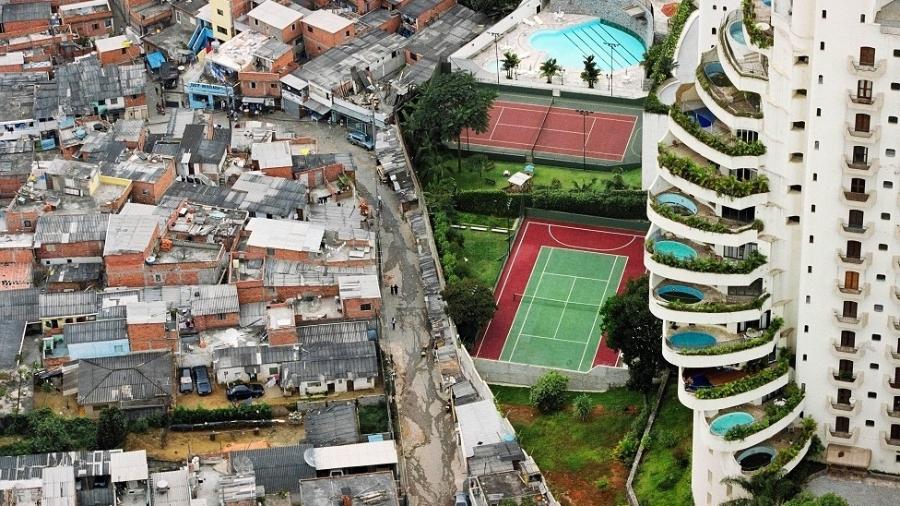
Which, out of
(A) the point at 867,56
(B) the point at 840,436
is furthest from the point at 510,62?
(A) the point at 867,56

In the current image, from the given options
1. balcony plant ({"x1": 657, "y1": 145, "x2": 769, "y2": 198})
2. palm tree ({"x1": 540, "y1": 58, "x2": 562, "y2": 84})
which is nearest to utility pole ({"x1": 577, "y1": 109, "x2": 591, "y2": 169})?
palm tree ({"x1": 540, "y1": 58, "x2": 562, "y2": 84})

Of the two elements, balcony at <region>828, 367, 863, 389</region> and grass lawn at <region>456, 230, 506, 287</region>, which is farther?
grass lawn at <region>456, 230, 506, 287</region>

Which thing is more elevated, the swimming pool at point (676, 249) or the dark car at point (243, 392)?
the swimming pool at point (676, 249)

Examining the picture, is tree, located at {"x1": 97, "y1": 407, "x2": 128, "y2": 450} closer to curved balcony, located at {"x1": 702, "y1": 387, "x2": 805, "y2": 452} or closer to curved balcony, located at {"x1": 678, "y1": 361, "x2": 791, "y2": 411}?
curved balcony, located at {"x1": 678, "y1": 361, "x2": 791, "y2": 411}

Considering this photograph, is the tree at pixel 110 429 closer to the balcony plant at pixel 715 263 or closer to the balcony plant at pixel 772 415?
the balcony plant at pixel 715 263

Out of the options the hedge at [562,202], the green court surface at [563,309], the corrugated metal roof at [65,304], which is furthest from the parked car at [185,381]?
the hedge at [562,202]

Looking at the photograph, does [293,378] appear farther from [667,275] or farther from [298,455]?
[667,275]
